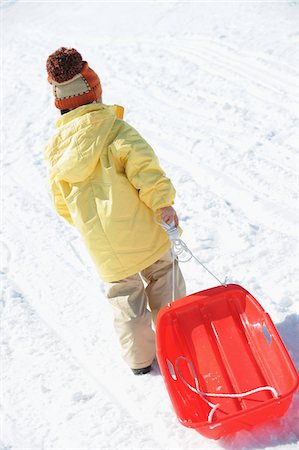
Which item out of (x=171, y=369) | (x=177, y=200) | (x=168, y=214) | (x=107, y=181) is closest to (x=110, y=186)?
(x=107, y=181)

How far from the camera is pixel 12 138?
4.81 m

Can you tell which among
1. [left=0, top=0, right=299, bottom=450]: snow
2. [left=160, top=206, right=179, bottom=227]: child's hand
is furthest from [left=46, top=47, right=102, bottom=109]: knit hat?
[left=0, top=0, right=299, bottom=450]: snow

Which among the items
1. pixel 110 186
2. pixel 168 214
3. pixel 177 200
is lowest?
pixel 177 200

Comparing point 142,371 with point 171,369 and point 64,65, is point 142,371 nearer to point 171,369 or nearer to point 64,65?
point 171,369

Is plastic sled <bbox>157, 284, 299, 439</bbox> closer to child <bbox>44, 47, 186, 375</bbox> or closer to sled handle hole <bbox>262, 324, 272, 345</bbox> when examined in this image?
sled handle hole <bbox>262, 324, 272, 345</bbox>

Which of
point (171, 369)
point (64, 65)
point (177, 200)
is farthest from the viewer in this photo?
point (177, 200)

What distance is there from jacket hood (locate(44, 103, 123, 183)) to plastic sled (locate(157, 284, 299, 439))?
25.0 inches

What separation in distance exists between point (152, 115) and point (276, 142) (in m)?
1.02

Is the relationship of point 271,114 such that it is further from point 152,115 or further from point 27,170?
point 27,170

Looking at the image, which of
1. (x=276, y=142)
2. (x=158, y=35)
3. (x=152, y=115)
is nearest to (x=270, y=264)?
(x=276, y=142)

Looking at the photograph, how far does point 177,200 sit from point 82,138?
1.30 m

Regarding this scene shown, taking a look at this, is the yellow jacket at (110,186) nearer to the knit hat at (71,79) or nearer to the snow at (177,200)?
the knit hat at (71,79)

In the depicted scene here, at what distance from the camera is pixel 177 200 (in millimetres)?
3658

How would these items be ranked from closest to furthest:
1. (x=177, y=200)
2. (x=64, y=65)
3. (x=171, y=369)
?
(x=64, y=65)
(x=171, y=369)
(x=177, y=200)
